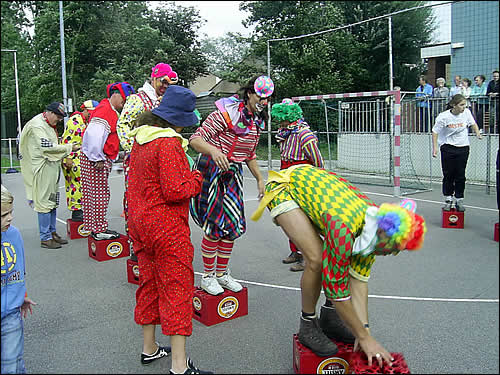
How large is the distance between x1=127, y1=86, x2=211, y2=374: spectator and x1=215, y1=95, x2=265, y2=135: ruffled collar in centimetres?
90

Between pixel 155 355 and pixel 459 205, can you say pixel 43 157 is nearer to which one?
pixel 155 355

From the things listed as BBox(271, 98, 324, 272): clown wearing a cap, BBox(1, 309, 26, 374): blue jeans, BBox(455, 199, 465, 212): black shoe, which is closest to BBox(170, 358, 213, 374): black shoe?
BBox(1, 309, 26, 374): blue jeans

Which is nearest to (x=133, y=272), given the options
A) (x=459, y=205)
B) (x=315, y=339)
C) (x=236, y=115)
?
(x=236, y=115)

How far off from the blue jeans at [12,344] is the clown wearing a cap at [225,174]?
4.77 feet

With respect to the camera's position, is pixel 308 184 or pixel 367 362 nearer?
pixel 367 362

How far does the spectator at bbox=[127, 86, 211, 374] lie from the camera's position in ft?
8.68

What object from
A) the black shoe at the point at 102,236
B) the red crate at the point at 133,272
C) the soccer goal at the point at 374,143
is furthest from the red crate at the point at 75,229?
the soccer goal at the point at 374,143

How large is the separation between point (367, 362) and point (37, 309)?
282cm

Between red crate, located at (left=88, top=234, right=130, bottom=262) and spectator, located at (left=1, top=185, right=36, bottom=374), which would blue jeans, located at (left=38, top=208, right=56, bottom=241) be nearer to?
red crate, located at (left=88, top=234, right=130, bottom=262)

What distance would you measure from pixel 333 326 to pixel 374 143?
9.28 m

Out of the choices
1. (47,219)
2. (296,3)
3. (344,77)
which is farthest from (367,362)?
(344,77)

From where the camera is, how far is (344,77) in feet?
46.5

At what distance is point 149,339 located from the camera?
2959 millimetres

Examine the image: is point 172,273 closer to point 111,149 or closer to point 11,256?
point 11,256
